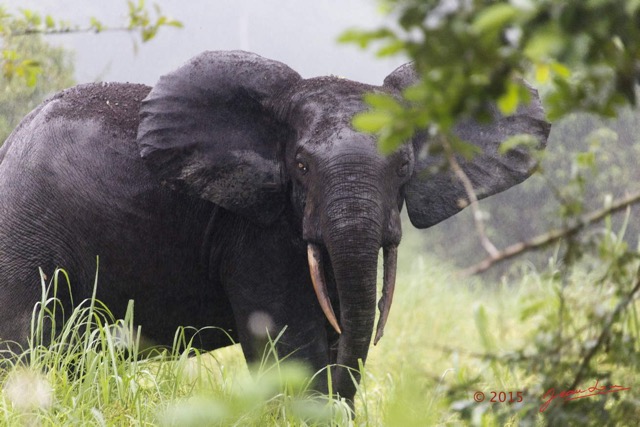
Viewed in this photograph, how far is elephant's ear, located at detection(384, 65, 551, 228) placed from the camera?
4.70m

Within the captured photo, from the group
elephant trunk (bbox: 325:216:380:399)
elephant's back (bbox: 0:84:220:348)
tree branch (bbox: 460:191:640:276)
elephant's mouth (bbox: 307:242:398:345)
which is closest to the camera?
tree branch (bbox: 460:191:640:276)

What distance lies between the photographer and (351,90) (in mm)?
4352

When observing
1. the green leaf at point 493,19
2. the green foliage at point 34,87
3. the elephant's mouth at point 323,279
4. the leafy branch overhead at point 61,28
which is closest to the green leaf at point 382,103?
the green leaf at point 493,19

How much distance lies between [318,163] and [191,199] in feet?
2.67

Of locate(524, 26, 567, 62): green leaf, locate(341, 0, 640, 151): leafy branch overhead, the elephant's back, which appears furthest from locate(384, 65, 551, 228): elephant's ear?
locate(524, 26, 567, 62): green leaf

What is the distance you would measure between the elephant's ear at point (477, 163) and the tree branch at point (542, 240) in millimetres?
2616

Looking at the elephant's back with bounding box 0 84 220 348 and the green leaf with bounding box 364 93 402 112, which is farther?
the elephant's back with bounding box 0 84 220 348

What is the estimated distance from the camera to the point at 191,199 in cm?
474

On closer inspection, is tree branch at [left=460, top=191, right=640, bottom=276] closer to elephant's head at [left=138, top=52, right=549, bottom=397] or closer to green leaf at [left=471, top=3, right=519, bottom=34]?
green leaf at [left=471, top=3, right=519, bottom=34]

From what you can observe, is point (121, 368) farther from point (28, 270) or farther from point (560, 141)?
point (560, 141)

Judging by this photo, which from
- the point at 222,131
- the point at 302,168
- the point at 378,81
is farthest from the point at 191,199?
the point at 378,81

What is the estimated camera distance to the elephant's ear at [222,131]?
179 inches

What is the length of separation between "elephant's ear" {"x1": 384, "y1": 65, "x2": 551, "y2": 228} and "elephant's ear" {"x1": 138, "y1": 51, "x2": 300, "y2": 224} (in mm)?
591

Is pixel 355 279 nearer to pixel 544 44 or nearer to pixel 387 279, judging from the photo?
pixel 387 279
